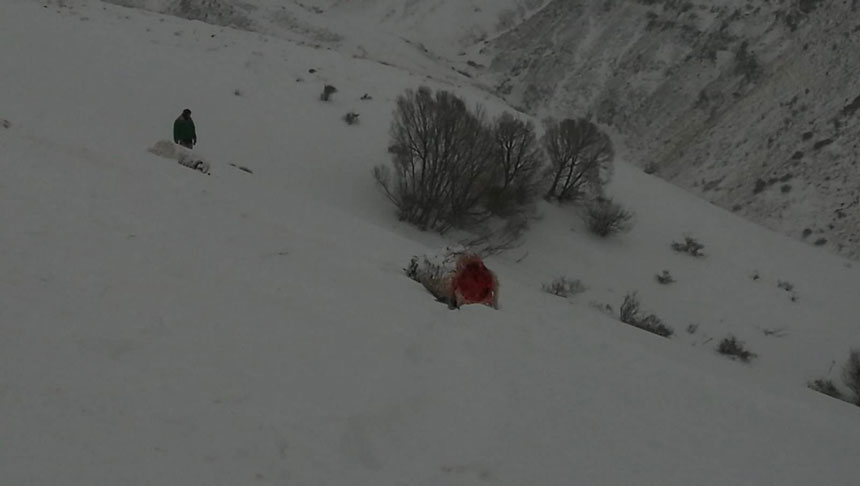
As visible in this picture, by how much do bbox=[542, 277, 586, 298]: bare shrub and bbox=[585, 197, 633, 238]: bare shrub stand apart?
282 cm

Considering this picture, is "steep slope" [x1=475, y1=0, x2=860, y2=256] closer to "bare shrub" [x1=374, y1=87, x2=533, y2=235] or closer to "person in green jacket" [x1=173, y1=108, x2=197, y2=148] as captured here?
"bare shrub" [x1=374, y1=87, x2=533, y2=235]

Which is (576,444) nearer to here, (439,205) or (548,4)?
(439,205)

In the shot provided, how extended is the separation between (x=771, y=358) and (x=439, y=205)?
25.5ft

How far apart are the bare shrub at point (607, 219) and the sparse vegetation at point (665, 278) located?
6.48 ft

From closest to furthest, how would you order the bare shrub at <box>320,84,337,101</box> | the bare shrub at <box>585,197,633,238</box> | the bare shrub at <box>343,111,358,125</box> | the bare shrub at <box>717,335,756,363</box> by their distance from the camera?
the bare shrub at <box>717,335,756,363</box> → the bare shrub at <box>585,197,633,238</box> → the bare shrub at <box>343,111,358,125</box> → the bare shrub at <box>320,84,337,101</box>

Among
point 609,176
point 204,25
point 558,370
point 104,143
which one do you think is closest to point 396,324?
point 558,370

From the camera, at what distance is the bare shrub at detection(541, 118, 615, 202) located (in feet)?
54.7

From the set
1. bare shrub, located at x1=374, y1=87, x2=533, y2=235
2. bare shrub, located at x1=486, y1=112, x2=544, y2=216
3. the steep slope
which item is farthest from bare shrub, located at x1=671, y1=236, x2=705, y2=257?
bare shrub, located at x1=374, y1=87, x2=533, y2=235

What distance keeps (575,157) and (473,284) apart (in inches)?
475

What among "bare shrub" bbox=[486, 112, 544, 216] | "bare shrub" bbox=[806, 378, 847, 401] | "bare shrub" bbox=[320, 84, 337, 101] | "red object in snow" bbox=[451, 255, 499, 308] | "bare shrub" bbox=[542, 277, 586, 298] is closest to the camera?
"red object in snow" bbox=[451, 255, 499, 308]

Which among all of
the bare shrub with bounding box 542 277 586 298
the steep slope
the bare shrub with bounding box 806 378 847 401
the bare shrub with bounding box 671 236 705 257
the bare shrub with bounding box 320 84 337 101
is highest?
the steep slope

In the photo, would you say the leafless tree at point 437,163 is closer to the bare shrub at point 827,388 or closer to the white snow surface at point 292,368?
the white snow surface at point 292,368

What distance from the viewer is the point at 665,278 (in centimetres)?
1436

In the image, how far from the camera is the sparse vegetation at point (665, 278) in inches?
564
